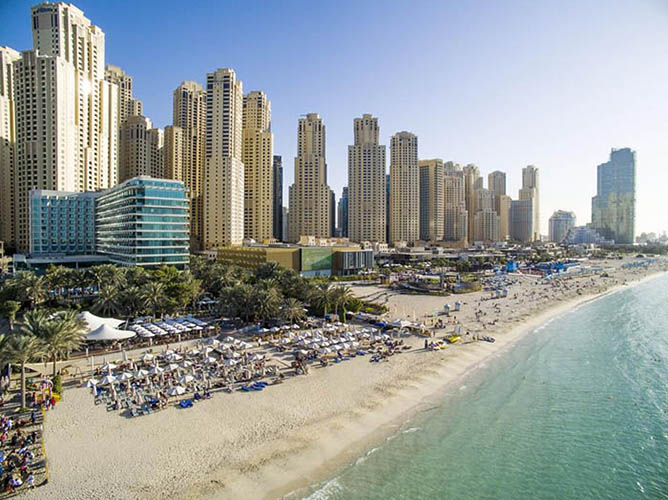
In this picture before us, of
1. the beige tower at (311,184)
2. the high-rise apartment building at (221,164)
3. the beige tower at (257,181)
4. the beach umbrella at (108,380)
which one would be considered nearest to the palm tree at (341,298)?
the beach umbrella at (108,380)

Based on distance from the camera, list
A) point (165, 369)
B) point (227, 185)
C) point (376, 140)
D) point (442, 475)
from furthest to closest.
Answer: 1. point (376, 140)
2. point (227, 185)
3. point (165, 369)
4. point (442, 475)

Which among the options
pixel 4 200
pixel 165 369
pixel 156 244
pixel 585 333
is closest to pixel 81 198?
pixel 4 200

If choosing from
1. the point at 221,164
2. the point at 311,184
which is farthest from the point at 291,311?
the point at 311,184

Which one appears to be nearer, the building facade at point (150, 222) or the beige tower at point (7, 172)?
the building facade at point (150, 222)

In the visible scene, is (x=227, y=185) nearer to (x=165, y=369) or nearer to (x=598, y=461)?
(x=165, y=369)

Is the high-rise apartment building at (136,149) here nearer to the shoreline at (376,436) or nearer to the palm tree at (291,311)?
the palm tree at (291,311)

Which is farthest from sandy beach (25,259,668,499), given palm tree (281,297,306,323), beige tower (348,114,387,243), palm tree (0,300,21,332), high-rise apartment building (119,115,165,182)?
beige tower (348,114,387,243)
